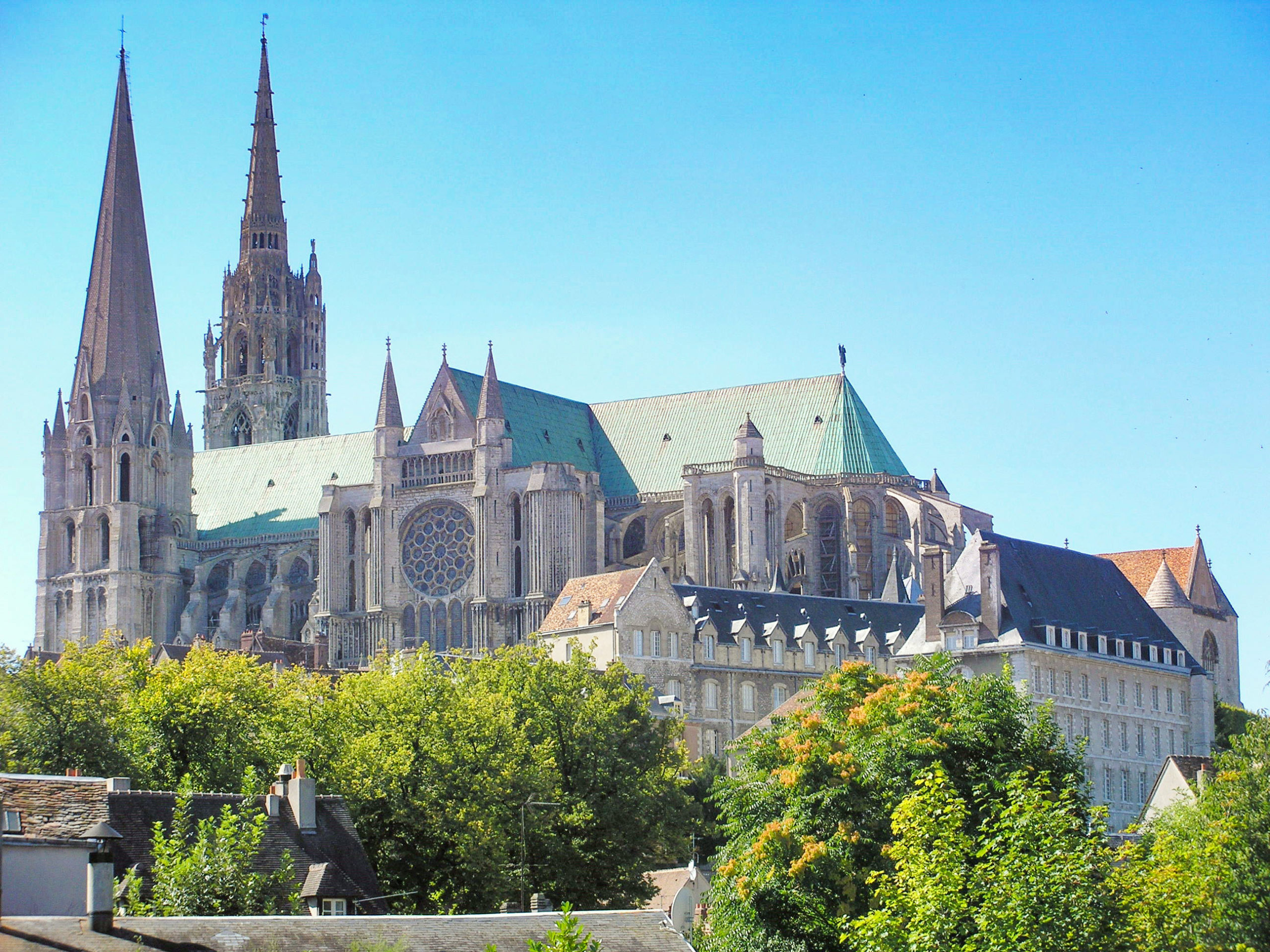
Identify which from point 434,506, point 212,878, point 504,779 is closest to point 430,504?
point 434,506

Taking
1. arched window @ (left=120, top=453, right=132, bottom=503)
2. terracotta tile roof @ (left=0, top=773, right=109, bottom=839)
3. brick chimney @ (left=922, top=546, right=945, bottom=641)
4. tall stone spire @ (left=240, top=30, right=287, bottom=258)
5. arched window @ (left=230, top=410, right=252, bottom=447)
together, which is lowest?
terracotta tile roof @ (left=0, top=773, right=109, bottom=839)

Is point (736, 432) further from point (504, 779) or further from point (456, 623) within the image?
point (504, 779)

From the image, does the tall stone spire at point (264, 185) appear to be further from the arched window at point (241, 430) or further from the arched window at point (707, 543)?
the arched window at point (707, 543)

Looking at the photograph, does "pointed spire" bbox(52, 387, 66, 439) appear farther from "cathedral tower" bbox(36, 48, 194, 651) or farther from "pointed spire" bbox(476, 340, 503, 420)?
"pointed spire" bbox(476, 340, 503, 420)

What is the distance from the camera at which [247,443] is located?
561ft

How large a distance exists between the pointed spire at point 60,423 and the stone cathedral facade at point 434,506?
0.11m

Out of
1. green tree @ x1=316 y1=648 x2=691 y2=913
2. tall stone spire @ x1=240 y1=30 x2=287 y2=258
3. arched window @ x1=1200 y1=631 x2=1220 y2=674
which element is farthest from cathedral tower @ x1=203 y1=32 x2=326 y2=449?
green tree @ x1=316 y1=648 x2=691 y2=913

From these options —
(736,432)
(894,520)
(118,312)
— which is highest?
(118,312)

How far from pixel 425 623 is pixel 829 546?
21802 mm

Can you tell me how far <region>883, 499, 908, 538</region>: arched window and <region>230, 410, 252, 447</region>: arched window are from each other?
2432 inches

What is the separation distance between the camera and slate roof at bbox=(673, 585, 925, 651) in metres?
105

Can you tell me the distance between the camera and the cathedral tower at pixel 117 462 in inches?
5753

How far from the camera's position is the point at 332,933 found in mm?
37031

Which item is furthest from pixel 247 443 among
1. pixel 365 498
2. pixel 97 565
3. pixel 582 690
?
pixel 582 690
